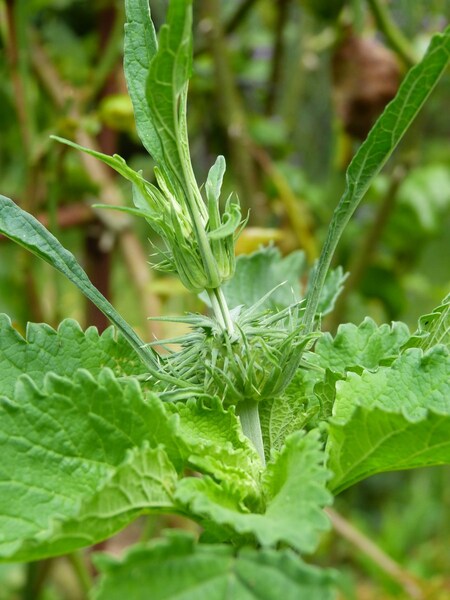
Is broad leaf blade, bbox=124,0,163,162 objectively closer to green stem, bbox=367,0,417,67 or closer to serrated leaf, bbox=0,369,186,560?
serrated leaf, bbox=0,369,186,560

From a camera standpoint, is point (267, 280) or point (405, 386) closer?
point (405, 386)

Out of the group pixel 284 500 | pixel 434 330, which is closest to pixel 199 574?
pixel 284 500

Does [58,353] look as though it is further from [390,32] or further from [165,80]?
[390,32]

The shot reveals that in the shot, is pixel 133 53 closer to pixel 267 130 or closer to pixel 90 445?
pixel 90 445

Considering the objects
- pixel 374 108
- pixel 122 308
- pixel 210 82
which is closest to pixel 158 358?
pixel 374 108

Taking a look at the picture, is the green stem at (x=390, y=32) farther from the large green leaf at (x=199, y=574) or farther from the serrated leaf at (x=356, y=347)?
the large green leaf at (x=199, y=574)

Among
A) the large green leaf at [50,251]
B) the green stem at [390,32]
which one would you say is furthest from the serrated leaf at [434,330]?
the green stem at [390,32]

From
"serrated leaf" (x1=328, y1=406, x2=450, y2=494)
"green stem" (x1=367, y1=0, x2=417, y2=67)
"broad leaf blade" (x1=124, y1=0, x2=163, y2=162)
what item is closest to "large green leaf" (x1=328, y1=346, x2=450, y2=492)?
"serrated leaf" (x1=328, y1=406, x2=450, y2=494)
